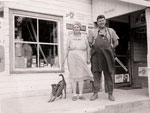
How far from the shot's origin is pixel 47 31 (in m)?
6.71

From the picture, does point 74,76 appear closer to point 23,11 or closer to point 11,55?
point 11,55

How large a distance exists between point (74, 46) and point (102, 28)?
0.76 m

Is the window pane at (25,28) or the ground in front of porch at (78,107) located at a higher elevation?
the window pane at (25,28)

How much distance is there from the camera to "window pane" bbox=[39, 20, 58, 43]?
6.54 meters

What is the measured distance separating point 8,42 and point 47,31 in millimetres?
1287

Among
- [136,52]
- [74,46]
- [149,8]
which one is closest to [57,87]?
[74,46]

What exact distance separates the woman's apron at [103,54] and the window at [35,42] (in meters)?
1.71

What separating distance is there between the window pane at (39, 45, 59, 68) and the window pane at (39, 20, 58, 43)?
0.20 m

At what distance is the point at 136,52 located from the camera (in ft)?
28.6

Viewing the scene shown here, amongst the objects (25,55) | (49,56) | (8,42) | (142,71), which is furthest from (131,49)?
(8,42)

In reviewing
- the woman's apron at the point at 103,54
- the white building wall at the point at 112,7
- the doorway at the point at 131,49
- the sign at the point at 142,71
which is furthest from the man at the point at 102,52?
the sign at the point at 142,71

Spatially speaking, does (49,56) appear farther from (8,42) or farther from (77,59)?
(77,59)

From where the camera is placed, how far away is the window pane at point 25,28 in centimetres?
612

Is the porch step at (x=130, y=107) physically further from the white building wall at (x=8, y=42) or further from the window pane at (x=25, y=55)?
the window pane at (x=25, y=55)
